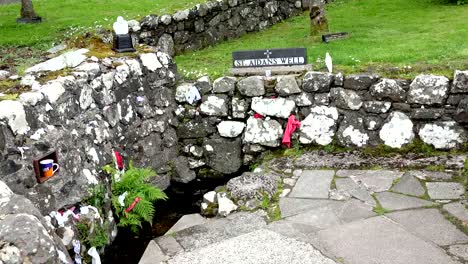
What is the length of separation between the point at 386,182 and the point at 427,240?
1217 mm

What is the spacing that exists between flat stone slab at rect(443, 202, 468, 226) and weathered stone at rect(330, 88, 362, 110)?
177 centimetres

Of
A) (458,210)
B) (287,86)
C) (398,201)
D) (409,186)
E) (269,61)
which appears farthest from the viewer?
(269,61)

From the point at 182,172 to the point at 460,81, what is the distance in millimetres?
3424

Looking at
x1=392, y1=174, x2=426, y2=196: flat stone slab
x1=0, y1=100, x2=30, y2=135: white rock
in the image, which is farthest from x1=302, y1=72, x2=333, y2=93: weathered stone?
x1=0, y1=100, x2=30, y2=135: white rock

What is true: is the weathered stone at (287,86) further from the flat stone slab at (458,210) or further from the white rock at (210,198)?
the flat stone slab at (458,210)

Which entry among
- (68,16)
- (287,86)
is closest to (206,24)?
(68,16)

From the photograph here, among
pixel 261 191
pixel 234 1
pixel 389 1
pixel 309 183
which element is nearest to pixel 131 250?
pixel 261 191

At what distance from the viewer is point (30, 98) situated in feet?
15.6

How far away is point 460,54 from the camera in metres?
7.08

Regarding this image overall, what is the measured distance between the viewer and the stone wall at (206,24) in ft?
27.6

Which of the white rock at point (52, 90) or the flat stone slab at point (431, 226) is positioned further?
the white rock at point (52, 90)

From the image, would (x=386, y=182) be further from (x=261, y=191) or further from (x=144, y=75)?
(x=144, y=75)

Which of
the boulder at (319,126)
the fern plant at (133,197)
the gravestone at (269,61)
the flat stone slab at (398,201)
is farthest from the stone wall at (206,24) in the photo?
the flat stone slab at (398,201)

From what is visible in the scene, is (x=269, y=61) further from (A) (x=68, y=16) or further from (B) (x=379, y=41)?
(A) (x=68, y=16)
